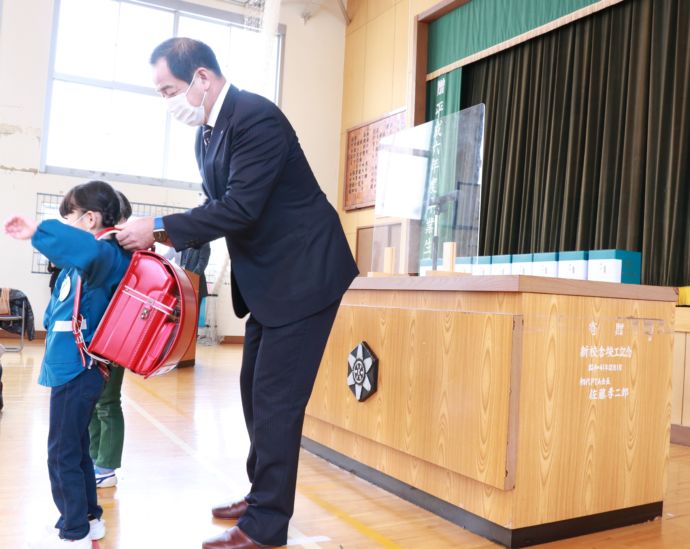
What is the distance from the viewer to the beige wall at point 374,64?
7.98 meters

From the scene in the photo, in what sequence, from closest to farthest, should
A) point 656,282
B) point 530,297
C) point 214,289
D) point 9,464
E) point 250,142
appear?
point 250,142
point 530,297
point 9,464
point 656,282
point 214,289

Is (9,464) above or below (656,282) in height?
below

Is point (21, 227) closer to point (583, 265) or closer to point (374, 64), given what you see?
point (583, 265)

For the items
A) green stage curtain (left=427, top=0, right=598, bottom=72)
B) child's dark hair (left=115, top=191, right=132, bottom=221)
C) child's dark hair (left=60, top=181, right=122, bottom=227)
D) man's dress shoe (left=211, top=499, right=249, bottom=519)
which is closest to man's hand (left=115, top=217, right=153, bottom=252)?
child's dark hair (left=60, top=181, right=122, bottom=227)

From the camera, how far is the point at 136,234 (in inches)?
62.3

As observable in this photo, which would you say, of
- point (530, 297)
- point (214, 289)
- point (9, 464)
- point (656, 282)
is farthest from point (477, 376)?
point (214, 289)

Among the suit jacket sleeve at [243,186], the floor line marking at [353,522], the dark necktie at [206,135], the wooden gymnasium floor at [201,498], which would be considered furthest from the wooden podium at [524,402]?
the dark necktie at [206,135]

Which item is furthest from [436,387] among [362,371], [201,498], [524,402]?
[201,498]

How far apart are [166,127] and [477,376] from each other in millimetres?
7349

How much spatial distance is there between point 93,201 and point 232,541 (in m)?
0.96

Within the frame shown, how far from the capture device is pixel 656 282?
480 cm

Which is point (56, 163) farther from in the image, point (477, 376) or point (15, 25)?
point (477, 376)

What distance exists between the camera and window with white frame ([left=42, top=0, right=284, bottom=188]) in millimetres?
7871

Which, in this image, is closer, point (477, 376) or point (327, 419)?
point (477, 376)
